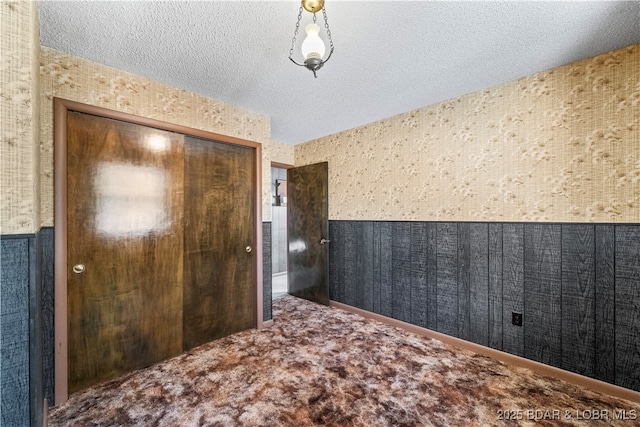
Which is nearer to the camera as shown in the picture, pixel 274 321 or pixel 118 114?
pixel 118 114

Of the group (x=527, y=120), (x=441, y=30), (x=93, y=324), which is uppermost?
(x=441, y=30)

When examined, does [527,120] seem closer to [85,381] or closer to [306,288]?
[306,288]

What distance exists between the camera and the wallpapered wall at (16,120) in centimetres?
96

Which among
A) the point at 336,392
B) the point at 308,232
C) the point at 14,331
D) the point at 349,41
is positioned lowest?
the point at 336,392

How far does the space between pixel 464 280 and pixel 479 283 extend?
126 mm

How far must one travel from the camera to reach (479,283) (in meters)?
2.42

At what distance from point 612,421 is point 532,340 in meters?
0.59

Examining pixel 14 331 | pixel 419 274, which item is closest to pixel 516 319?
pixel 419 274

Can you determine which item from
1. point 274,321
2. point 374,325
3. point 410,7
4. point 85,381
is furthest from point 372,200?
point 85,381

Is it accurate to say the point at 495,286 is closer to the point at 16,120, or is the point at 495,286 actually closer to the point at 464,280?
the point at 464,280

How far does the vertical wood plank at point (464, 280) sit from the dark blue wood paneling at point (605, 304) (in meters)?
0.83

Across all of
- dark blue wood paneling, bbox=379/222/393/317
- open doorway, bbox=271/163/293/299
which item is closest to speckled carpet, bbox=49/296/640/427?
dark blue wood paneling, bbox=379/222/393/317

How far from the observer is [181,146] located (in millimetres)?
2387

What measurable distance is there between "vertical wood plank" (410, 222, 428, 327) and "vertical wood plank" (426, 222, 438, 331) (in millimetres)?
32
